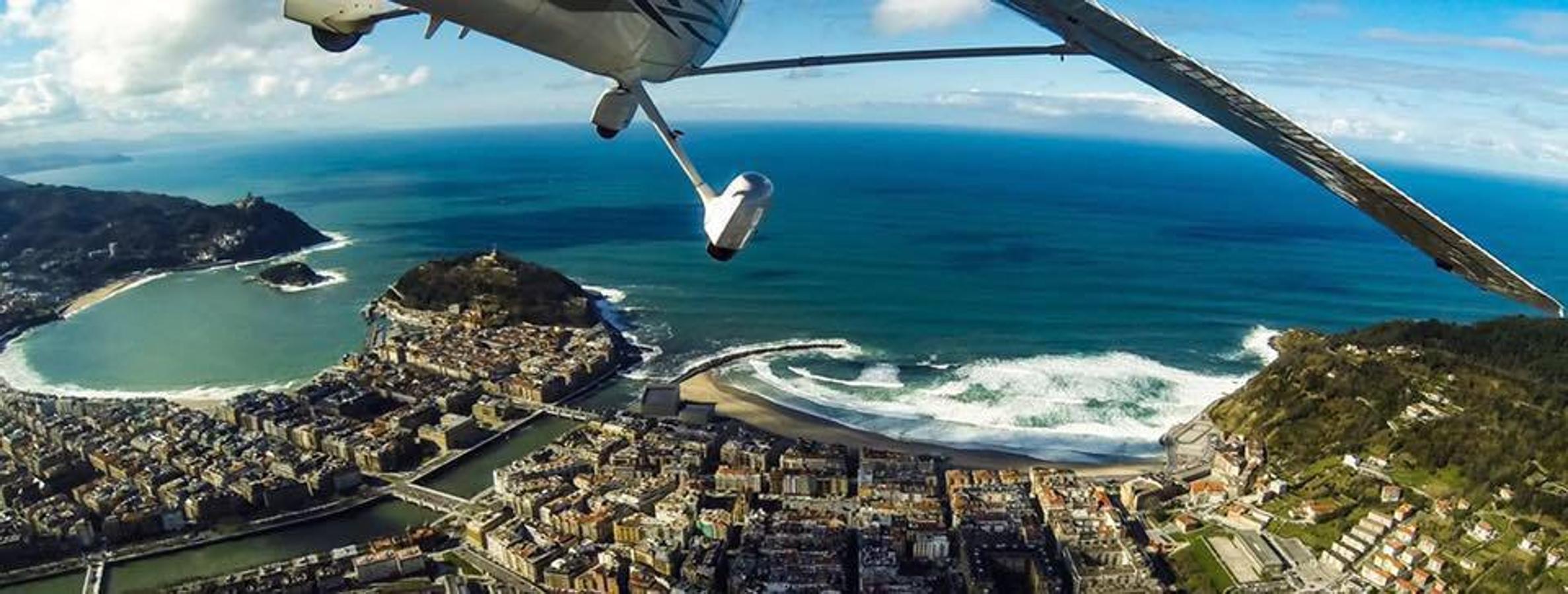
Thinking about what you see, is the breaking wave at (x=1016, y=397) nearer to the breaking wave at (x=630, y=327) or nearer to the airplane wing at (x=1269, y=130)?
the breaking wave at (x=630, y=327)

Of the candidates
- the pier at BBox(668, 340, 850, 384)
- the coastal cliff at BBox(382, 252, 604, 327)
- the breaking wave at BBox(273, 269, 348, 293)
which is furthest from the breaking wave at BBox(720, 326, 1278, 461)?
the breaking wave at BBox(273, 269, 348, 293)

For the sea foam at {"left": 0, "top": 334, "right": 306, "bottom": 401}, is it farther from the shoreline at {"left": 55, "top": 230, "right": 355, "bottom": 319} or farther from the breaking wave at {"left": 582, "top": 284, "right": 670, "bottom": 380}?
the breaking wave at {"left": 582, "top": 284, "right": 670, "bottom": 380}

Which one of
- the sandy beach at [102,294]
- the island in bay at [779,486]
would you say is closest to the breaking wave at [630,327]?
the island in bay at [779,486]

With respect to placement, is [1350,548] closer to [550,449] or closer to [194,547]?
[550,449]

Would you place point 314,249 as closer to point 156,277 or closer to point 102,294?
point 156,277

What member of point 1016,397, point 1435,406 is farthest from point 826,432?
point 1435,406

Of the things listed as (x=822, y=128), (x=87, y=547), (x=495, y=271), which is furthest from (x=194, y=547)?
(x=822, y=128)
